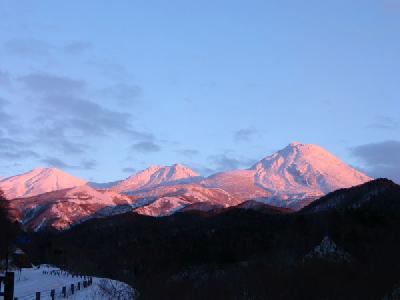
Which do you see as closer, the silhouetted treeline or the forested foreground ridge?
the forested foreground ridge

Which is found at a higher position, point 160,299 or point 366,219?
point 366,219

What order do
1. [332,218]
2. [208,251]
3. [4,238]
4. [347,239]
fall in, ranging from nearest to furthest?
[4,238] → [347,239] → [332,218] → [208,251]

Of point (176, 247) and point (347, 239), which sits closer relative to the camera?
point (347, 239)

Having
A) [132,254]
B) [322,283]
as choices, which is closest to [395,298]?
[322,283]

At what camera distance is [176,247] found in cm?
17562

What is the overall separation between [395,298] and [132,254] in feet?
543

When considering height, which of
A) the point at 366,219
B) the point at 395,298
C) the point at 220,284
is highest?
the point at 366,219

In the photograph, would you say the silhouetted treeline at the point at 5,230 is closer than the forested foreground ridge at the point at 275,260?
No

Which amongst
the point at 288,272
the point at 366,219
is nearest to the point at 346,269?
the point at 288,272

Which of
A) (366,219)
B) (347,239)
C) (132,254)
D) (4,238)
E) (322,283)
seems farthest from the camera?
(132,254)

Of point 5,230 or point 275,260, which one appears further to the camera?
point 5,230

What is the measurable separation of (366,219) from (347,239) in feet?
76.1

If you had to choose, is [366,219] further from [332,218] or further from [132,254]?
[132,254]

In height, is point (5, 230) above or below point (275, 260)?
above
